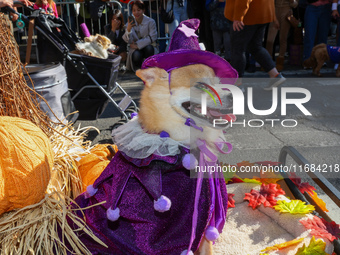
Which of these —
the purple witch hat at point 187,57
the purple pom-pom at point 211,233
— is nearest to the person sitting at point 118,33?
the purple witch hat at point 187,57

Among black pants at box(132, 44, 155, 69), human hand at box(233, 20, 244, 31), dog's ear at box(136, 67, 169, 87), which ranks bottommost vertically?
black pants at box(132, 44, 155, 69)

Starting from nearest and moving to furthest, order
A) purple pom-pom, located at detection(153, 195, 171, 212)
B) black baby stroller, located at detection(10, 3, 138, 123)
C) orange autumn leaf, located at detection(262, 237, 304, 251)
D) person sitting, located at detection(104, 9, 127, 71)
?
1. purple pom-pom, located at detection(153, 195, 171, 212)
2. orange autumn leaf, located at detection(262, 237, 304, 251)
3. black baby stroller, located at detection(10, 3, 138, 123)
4. person sitting, located at detection(104, 9, 127, 71)

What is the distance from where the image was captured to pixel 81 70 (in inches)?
144

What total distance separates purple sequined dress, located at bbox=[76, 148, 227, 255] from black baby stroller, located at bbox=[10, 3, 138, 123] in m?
2.19

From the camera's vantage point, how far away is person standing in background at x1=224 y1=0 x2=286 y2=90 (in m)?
4.70

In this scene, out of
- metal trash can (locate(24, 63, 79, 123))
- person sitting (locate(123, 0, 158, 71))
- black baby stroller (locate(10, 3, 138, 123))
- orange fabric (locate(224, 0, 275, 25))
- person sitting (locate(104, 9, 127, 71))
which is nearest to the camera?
metal trash can (locate(24, 63, 79, 123))

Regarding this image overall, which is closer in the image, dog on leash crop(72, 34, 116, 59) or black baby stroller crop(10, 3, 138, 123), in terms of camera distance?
black baby stroller crop(10, 3, 138, 123)

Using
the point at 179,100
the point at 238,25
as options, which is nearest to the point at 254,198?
the point at 179,100

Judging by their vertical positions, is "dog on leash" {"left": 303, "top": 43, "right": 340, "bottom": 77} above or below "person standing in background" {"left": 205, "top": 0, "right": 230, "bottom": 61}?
below

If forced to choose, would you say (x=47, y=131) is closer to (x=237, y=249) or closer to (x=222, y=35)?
(x=237, y=249)

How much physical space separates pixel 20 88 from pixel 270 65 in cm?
393

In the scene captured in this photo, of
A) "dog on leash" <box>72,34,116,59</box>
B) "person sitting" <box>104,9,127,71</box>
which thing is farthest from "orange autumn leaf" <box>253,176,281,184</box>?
"person sitting" <box>104,9,127,71</box>

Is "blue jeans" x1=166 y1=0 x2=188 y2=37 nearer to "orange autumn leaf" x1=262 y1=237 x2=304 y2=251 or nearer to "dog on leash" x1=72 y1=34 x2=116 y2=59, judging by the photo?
"dog on leash" x1=72 y1=34 x2=116 y2=59

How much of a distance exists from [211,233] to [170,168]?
340 millimetres
